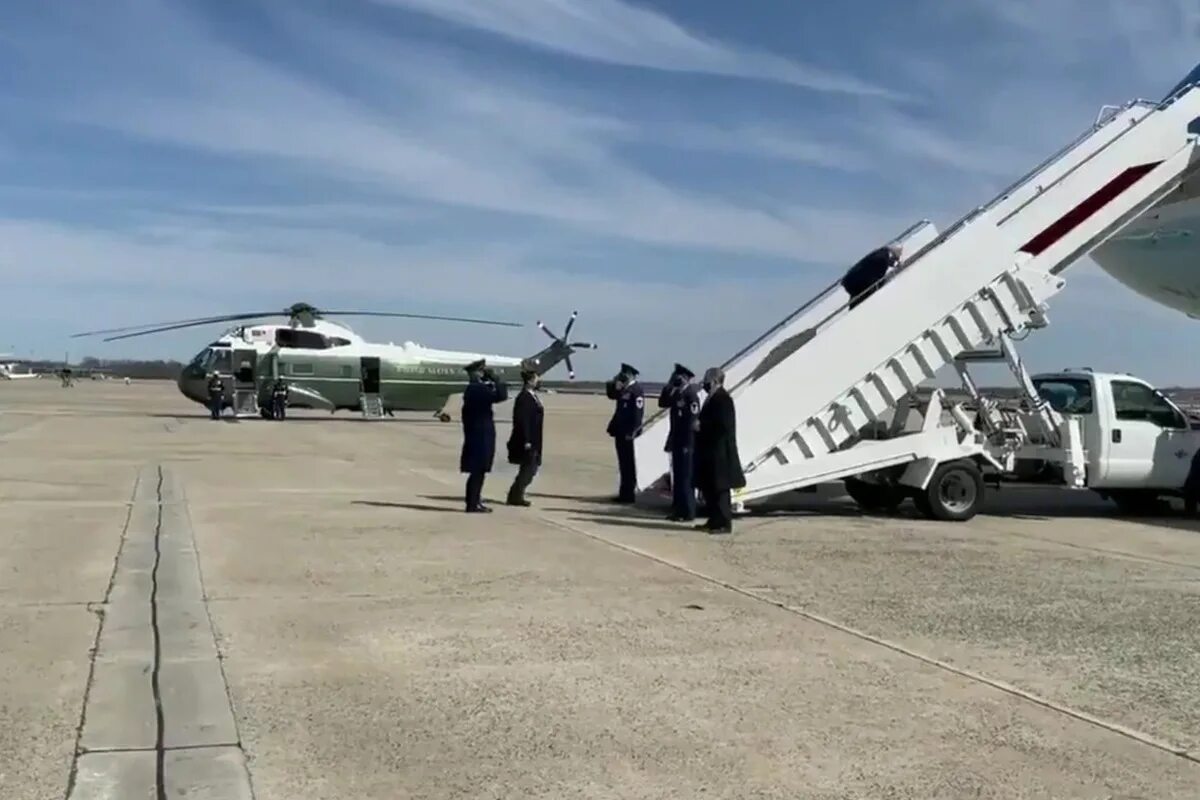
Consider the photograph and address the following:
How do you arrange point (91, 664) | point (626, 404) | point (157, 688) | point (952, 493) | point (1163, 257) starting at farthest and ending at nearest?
point (1163, 257), point (626, 404), point (952, 493), point (91, 664), point (157, 688)

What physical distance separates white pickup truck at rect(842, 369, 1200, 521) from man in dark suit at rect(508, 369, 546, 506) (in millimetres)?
3423

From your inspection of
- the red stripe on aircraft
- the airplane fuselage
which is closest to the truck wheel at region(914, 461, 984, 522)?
the red stripe on aircraft

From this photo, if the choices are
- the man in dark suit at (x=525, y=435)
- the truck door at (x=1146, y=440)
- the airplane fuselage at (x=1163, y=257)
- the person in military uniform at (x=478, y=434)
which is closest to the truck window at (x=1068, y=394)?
the truck door at (x=1146, y=440)

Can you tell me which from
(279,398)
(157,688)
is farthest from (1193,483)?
(279,398)

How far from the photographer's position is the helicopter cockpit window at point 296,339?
36344mm

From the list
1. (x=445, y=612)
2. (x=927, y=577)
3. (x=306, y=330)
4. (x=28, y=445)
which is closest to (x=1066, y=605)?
(x=927, y=577)

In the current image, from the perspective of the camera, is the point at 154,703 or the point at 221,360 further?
the point at 221,360

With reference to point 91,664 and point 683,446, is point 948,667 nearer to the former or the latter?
point 91,664

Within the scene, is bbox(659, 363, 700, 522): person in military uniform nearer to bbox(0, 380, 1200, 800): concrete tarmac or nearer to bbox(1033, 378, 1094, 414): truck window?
bbox(0, 380, 1200, 800): concrete tarmac

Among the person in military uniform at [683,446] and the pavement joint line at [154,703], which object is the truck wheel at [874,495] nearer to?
the person in military uniform at [683,446]

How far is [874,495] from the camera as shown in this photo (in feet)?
46.6

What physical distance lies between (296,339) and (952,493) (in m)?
26.6

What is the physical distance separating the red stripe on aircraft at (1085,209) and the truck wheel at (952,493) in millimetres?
2335

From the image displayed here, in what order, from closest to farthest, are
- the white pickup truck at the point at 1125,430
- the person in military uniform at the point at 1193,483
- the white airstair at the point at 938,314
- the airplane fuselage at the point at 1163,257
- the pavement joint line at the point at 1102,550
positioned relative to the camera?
the pavement joint line at the point at 1102,550, the white airstair at the point at 938,314, the white pickup truck at the point at 1125,430, the person in military uniform at the point at 1193,483, the airplane fuselage at the point at 1163,257
